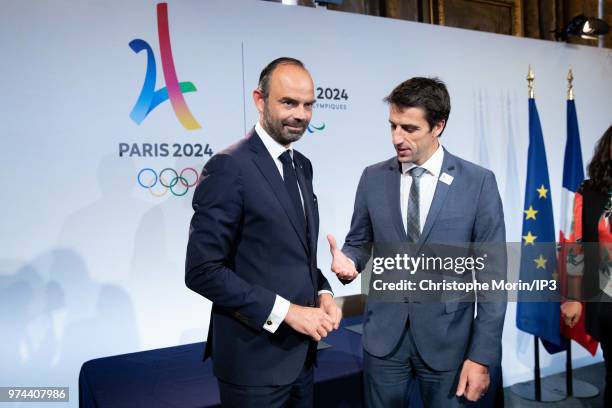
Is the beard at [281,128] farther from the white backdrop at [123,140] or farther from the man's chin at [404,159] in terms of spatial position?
the white backdrop at [123,140]

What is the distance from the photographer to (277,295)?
1494mm

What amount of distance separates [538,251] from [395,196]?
218cm

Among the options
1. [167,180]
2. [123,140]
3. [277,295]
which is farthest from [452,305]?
[123,140]

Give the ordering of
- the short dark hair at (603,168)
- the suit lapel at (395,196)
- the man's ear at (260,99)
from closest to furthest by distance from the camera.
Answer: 1. the man's ear at (260,99)
2. the suit lapel at (395,196)
3. the short dark hair at (603,168)

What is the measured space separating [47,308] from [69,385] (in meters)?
0.47

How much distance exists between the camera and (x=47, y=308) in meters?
2.83

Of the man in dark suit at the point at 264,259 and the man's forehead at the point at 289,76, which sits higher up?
the man's forehead at the point at 289,76

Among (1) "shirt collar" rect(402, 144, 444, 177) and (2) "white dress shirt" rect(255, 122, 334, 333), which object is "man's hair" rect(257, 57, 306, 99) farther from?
(1) "shirt collar" rect(402, 144, 444, 177)

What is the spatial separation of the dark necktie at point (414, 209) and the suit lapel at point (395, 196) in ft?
0.09

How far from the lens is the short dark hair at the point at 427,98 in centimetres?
194

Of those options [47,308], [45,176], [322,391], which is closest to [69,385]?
[47,308]

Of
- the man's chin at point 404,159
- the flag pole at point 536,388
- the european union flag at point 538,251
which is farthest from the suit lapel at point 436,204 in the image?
the flag pole at point 536,388

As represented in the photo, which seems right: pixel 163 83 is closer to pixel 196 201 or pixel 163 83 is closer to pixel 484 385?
pixel 196 201

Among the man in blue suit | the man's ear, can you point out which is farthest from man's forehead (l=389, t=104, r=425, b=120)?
the man's ear
